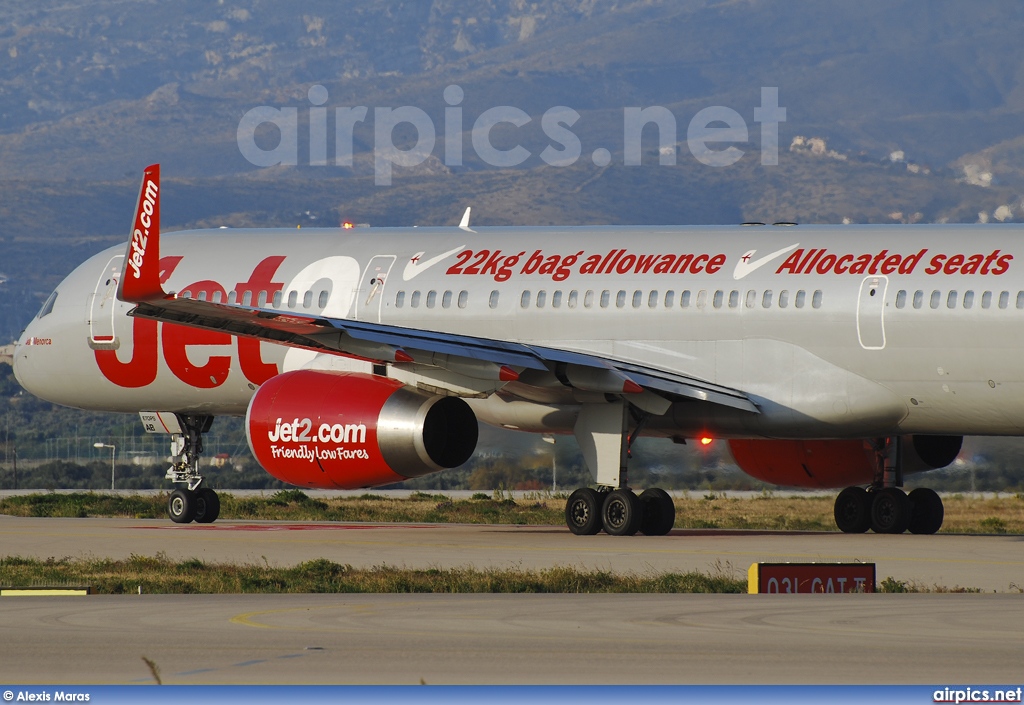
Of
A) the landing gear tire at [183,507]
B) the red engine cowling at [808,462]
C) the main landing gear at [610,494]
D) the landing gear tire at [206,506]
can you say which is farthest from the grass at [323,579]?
the red engine cowling at [808,462]

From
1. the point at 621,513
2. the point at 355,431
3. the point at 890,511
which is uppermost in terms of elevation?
the point at 355,431

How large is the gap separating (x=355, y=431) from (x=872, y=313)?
7573mm

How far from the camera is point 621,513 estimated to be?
2794cm

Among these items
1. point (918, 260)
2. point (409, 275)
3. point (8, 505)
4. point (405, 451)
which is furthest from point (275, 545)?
point (8, 505)

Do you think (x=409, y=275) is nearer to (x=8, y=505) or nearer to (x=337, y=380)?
(x=337, y=380)

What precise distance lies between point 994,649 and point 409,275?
18128 mm

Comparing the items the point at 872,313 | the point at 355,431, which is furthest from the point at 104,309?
the point at 872,313

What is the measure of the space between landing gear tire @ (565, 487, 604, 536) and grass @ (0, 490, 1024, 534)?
5789 millimetres

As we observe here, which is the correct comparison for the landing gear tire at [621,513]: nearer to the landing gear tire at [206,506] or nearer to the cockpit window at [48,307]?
the landing gear tire at [206,506]

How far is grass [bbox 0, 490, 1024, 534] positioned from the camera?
35.9m

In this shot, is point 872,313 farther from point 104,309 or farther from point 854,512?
point 104,309

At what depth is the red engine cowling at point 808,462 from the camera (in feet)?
102

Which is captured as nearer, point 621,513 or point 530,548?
point 530,548

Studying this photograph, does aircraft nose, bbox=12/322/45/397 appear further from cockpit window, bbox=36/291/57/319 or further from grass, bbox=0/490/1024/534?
grass, bbox=0/490/1024/534
